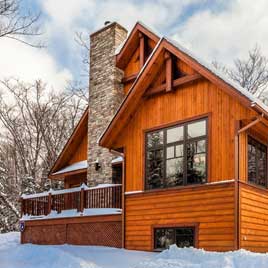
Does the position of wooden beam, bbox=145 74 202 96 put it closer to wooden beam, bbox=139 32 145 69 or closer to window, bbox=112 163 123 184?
wooden beam, bbox=139 32 145 69

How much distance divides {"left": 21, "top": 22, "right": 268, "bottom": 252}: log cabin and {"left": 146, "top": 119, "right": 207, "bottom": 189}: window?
28mm

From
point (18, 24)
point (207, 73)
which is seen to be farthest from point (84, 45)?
point (207, 73)

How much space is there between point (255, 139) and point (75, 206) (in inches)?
269

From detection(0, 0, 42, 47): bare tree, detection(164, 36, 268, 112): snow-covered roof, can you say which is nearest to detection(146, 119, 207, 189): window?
detection(164, 36, 268, 112): snow-covered roof

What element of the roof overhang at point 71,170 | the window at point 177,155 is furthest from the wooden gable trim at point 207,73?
the roof overhang at point 71,170

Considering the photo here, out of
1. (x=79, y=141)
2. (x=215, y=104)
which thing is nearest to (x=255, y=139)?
(x=215, y=104)

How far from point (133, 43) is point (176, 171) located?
671cm

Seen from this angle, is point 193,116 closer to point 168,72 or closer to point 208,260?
point 168,72

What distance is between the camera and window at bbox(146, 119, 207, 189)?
11.3 metres

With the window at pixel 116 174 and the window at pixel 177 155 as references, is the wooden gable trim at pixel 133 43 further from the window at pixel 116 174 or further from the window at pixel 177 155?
the window at pixel 177 155

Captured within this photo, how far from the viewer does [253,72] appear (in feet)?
95.3

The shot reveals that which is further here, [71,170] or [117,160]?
[71,170]

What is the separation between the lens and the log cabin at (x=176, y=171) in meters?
10.5

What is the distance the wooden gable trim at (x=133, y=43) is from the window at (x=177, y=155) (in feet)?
16.0
